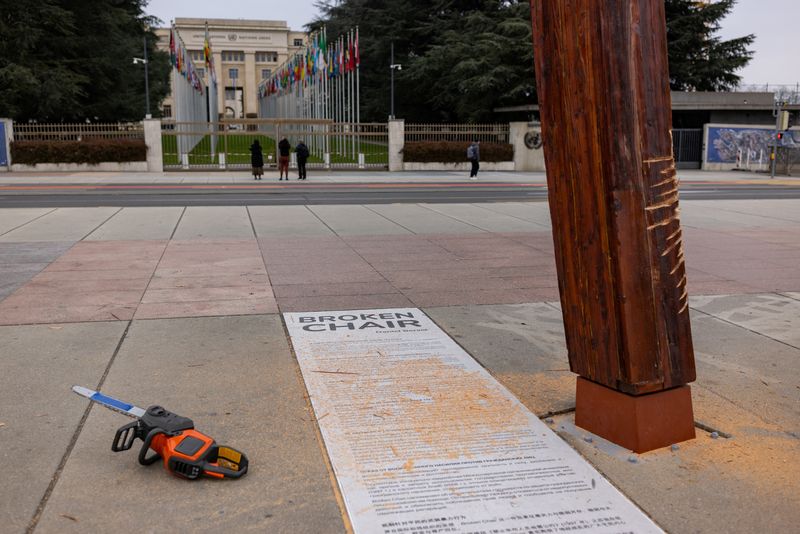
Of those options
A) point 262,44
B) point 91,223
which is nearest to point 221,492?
point 91,223

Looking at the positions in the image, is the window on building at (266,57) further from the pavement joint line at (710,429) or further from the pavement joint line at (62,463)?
the pavement joint line at (710,429)

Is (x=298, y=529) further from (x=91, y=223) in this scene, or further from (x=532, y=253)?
(x=91, y=223)

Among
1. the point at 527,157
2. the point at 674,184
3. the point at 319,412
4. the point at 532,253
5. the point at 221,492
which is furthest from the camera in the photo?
the point at 527,157

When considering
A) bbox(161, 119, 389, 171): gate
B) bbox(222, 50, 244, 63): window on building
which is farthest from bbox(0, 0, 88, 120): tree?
bbox(222, 50, 244, 63): window on building

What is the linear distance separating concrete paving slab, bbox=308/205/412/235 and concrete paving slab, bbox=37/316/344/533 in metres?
7.40

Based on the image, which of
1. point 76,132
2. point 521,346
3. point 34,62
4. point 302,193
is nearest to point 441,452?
point 521,346

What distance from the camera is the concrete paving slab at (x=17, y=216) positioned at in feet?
46.0

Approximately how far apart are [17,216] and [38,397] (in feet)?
40.5

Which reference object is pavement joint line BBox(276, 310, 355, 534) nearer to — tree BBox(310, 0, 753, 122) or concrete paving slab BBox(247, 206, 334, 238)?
concrete paving slab BBox(247, 206, 334, 238)

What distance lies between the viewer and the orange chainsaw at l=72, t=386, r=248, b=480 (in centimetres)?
373

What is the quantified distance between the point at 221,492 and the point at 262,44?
13188 centimetres

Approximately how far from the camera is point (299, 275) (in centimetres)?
933

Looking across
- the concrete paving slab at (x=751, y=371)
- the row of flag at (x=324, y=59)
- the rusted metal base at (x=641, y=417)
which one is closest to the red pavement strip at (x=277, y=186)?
the row of flag at (x=324, y=59)

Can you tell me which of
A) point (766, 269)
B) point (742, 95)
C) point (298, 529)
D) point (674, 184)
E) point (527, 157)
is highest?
point (742, 95)
